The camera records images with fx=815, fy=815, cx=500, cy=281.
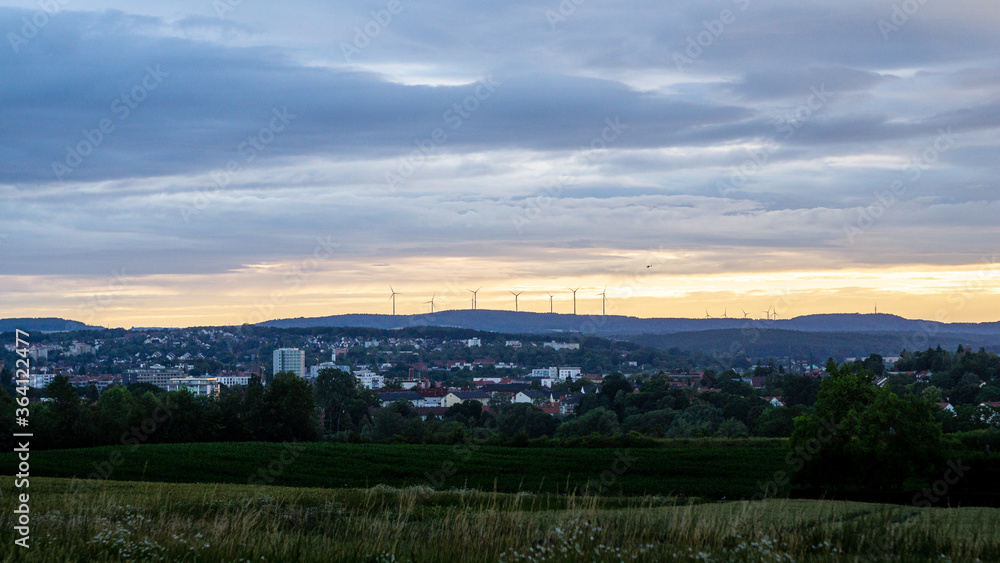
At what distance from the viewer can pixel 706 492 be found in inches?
1378

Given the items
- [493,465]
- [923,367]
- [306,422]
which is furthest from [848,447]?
[923,367]

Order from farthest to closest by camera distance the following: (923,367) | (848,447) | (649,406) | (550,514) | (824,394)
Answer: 1. (923,367)
2. (649,406)
3. (824,394)
4. (848,447)
5. (550,514)

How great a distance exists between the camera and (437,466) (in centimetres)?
4544

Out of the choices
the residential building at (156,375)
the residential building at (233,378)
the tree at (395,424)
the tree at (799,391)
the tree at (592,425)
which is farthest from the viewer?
the residential building at (233,378)

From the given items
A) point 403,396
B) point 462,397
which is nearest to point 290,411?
point 403,396

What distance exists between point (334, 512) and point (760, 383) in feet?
480

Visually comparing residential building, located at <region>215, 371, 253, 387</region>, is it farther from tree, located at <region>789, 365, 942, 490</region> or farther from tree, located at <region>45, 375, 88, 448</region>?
tree, located at <region>789, 365, 942, 490</region>

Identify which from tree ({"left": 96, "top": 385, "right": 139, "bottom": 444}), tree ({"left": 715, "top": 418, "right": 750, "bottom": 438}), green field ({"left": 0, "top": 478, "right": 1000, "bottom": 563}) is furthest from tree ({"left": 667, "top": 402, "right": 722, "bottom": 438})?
green field ({"left": 0, "top": 478, "right": 1000, "bottom": 563})

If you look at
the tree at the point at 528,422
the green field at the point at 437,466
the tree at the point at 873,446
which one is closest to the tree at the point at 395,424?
the tree at the point at 528,422

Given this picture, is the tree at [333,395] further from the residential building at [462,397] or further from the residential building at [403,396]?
the residential building at [462,397]

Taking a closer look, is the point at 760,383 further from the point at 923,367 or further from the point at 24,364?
the point at 24,364

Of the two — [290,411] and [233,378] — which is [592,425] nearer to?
[290,411]

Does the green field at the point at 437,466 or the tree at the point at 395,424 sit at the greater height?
the green field at the point at 437,466

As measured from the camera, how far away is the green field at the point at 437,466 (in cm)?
3741
